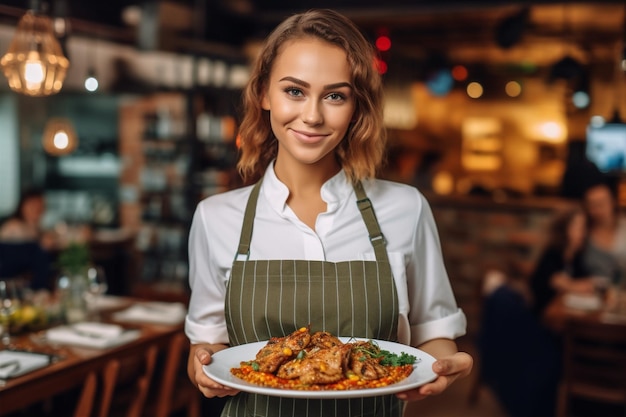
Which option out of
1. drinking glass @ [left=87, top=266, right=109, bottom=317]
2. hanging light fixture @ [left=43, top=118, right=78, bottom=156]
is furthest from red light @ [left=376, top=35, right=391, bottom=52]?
drinking glass @ [left=87, top=266, right=109, bottom=317]

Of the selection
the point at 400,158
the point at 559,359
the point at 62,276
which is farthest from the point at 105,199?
the point at 559,359

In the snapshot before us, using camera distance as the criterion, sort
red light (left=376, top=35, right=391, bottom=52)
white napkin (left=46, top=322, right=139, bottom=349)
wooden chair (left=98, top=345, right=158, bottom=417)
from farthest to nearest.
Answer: red light (left=376, top=35, right=391, bottom=52), wooden chair (left=98, top=345, right=158, bottom=417), white napkin (left=46, top=322, right=139, bottom=349)

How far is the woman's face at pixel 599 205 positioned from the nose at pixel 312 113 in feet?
12.9

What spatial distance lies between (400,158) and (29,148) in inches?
189

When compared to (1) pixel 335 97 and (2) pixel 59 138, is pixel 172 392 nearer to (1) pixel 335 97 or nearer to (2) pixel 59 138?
(2) pixel 59 138

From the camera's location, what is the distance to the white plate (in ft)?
4.25

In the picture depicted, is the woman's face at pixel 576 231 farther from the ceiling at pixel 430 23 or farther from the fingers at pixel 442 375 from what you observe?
the fingers at pixel 442 375

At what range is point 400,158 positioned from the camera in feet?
32.0

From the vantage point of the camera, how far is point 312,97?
1583mm

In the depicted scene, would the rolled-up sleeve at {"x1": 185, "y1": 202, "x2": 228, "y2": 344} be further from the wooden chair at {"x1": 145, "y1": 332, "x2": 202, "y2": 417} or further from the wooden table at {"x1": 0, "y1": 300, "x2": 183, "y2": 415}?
the wooden chair at {"x1": 145, "y1": 332, "x2": 202, "y2": 417}

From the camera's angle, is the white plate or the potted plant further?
the potted plant

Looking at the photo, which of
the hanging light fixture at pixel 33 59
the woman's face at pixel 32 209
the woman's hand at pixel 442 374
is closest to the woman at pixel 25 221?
the woman's face at pixel 32 209

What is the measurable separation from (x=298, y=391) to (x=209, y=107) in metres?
6.19

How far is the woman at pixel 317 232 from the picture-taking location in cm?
162
